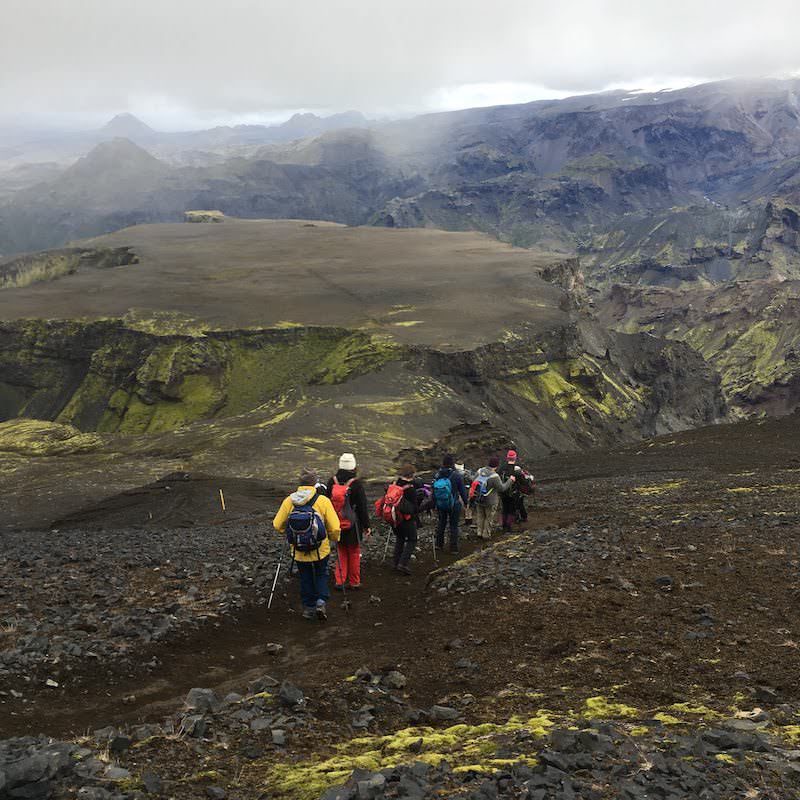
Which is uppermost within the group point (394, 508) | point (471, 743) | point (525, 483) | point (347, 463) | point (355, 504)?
point (347, 463)

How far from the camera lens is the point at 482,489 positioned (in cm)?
1914

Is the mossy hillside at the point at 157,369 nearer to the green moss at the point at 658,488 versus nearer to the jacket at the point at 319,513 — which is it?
→ the green moss at the point at 658,488

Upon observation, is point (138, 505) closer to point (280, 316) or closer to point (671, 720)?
point (671, 720)

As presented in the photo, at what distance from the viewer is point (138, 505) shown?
32.2m

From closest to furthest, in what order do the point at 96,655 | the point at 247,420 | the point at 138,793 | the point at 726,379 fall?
1. the point at 138,793
2. the point at 96,655
3. the point at 247,420
4. the point at 726,379

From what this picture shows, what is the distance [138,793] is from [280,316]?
82564 mm

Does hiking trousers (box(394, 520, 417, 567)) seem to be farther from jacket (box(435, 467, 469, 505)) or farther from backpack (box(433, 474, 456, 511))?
jacket (box(435, 467, 469, 505))

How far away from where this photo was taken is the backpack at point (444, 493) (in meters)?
17.2

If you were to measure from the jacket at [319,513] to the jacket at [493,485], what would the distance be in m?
7.49

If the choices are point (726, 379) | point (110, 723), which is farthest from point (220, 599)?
point (726, 379)

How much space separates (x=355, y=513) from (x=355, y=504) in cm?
17

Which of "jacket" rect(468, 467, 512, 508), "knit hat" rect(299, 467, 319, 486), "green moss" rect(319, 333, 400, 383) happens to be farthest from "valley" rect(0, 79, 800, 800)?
"green moss" rect(319, 333, 400, 383)

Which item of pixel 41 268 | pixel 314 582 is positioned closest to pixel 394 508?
pixel 314 582

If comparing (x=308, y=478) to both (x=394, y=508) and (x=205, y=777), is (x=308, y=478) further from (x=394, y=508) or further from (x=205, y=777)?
(x=205, y=777)
